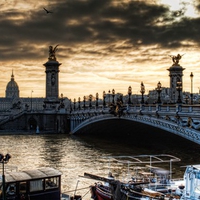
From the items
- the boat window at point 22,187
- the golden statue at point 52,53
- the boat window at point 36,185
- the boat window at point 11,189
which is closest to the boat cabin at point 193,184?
the boat window at point 36,185

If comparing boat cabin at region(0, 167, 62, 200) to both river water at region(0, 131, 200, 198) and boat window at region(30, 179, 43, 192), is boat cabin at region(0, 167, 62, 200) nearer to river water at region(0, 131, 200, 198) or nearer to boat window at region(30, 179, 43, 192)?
boat window at region(30, 179, 43, 192)

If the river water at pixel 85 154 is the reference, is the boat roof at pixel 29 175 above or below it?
above

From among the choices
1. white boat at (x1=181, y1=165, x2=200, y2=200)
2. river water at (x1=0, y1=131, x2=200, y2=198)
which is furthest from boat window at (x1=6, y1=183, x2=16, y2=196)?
river water at (x1=0, y1=131, x2=200, y2=198)

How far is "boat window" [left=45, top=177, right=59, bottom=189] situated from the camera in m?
20.6

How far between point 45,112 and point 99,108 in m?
26.1

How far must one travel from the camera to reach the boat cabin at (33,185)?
19547 mm

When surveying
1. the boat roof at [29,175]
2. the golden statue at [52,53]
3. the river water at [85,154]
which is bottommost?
the river water at [85,154]

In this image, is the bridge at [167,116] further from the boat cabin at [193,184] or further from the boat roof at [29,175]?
the boat roof at [29,175]

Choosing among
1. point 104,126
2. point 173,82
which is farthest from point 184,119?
point 173,82

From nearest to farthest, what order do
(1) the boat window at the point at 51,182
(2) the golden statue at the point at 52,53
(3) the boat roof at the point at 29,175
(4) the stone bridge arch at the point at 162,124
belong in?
(3) the boat roof at the point at 29,175
(1) the boat window at the point at 51,182
(4) the stone bridge arch at the point at 162,124
(2) the golden statue at the point at 52,53

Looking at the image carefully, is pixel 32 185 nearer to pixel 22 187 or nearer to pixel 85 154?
pixel 22 187

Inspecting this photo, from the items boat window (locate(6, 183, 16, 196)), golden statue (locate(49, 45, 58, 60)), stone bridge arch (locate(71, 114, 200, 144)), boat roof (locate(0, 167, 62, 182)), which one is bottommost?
boat window (locate(6, 183, 16, 196))

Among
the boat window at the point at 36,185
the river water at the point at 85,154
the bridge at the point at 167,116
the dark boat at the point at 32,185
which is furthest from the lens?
the bridge at the point at 167,116

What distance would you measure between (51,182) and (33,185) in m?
1.08
